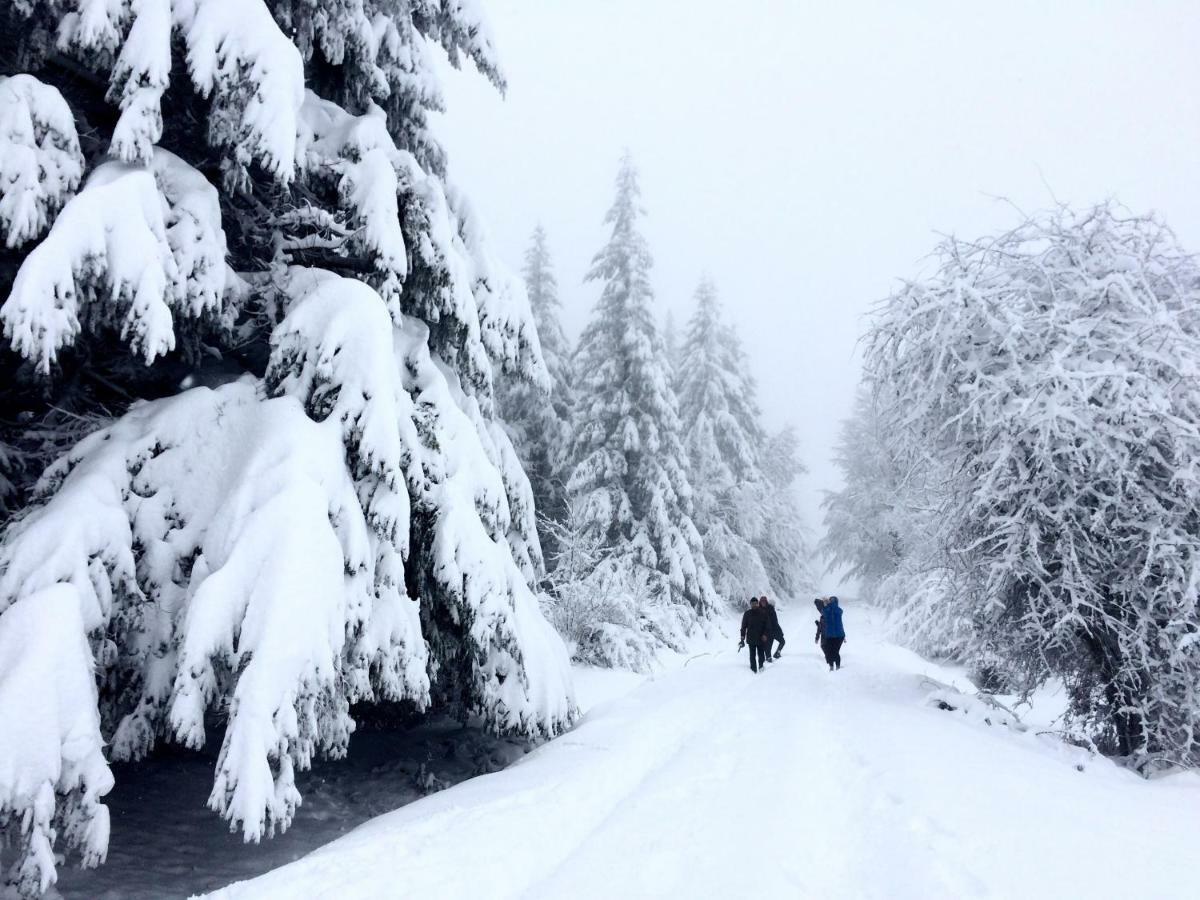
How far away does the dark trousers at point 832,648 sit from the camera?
14117mm

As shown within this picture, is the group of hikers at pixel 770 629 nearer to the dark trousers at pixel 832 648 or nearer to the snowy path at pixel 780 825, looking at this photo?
the dark trousers at pixel 832 648

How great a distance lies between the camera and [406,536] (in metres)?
5.55

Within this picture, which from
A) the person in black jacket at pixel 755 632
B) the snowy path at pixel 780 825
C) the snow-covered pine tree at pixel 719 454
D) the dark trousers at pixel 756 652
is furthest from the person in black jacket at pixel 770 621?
the snow-covered pine tree at pixel 719 454

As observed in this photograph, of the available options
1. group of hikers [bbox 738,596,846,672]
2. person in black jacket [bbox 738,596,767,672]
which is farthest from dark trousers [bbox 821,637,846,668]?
person in black jacket [bbox 738,596,767,672]

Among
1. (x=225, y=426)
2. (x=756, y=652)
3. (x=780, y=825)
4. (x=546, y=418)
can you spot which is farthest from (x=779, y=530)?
(x=225, y=426)

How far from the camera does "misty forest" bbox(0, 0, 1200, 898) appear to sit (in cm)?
413

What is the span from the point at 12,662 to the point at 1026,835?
595 cm

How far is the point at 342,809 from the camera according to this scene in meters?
6.76

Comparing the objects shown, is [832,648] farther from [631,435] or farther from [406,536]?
[406,536]

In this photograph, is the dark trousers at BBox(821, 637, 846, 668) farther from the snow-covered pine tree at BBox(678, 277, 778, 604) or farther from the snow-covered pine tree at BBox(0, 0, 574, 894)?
the snow-covered pine tree at BBox(678, 277, 778, 604)

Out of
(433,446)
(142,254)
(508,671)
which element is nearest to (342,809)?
(508,671)

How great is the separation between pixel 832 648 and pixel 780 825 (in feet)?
33.8

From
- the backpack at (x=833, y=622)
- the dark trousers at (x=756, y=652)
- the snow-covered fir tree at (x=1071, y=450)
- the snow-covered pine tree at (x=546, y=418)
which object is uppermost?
the snow-covered pine tree at (x=546, y=418)

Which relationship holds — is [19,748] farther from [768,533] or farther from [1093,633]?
[768,533]
